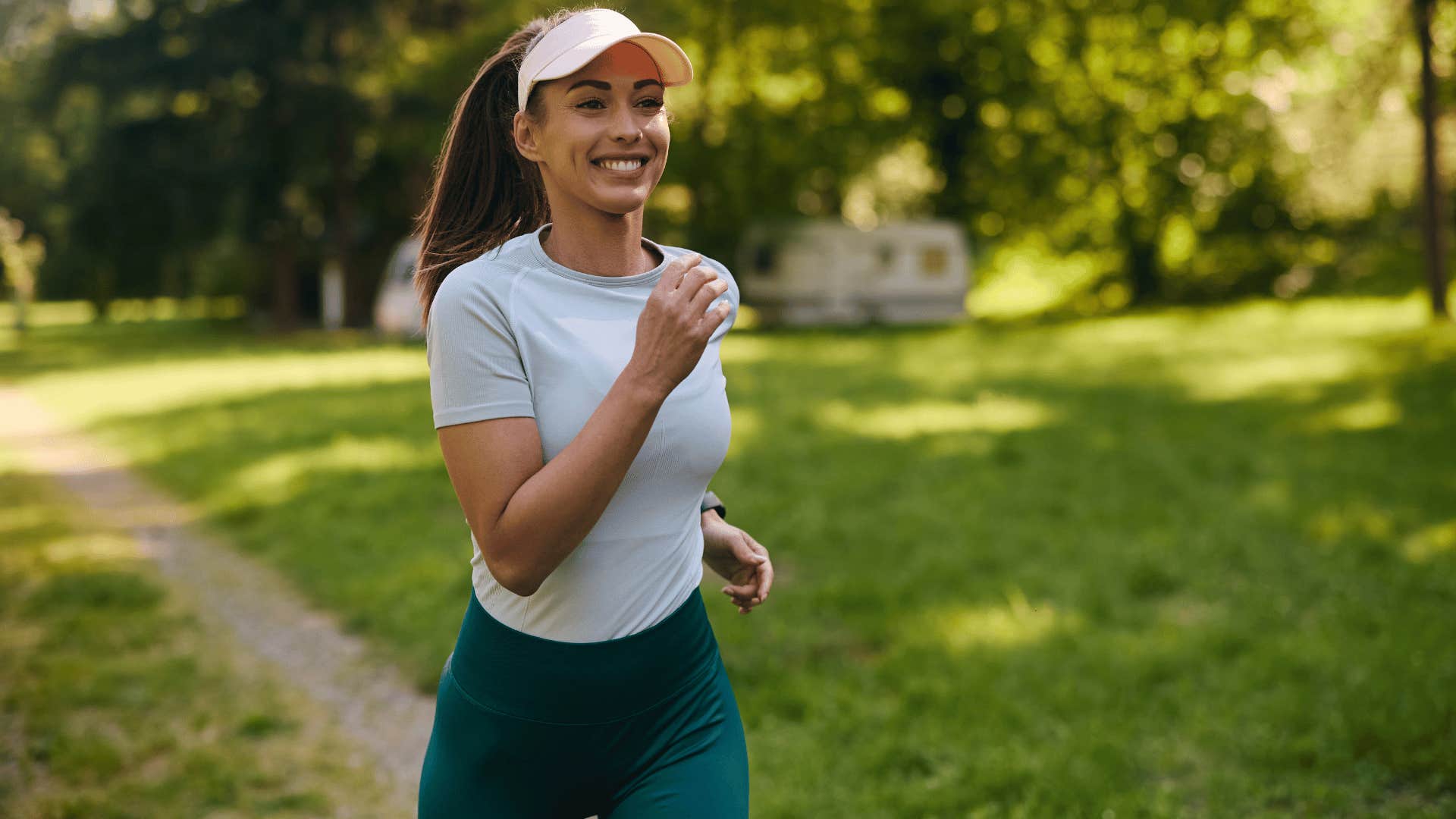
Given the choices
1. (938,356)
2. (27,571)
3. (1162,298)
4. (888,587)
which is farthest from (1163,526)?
(1162,298)

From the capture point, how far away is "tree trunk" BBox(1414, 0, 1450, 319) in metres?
17.9

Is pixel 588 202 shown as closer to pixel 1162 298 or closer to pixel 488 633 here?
pixel 488 633

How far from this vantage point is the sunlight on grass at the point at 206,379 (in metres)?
15.8

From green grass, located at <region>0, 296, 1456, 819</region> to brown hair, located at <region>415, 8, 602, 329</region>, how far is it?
8.99 ft

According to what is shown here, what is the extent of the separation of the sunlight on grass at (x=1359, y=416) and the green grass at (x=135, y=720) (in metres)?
9.14

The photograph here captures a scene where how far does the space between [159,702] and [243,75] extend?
85.1 feet

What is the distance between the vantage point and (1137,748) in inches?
181

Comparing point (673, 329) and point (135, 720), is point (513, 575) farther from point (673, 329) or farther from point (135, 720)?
point (135, 720)

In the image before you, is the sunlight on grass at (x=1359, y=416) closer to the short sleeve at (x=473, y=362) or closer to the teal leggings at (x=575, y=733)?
the teal leggings at (x=575, y=733)

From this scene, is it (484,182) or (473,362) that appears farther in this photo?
(484,182)

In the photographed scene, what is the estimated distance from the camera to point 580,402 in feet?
6.03

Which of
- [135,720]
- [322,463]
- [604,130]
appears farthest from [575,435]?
[322,463]

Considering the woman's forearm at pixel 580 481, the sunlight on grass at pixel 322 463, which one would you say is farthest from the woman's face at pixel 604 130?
the sunlight on grass at pixel 322 463

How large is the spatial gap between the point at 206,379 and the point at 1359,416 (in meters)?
15.9
